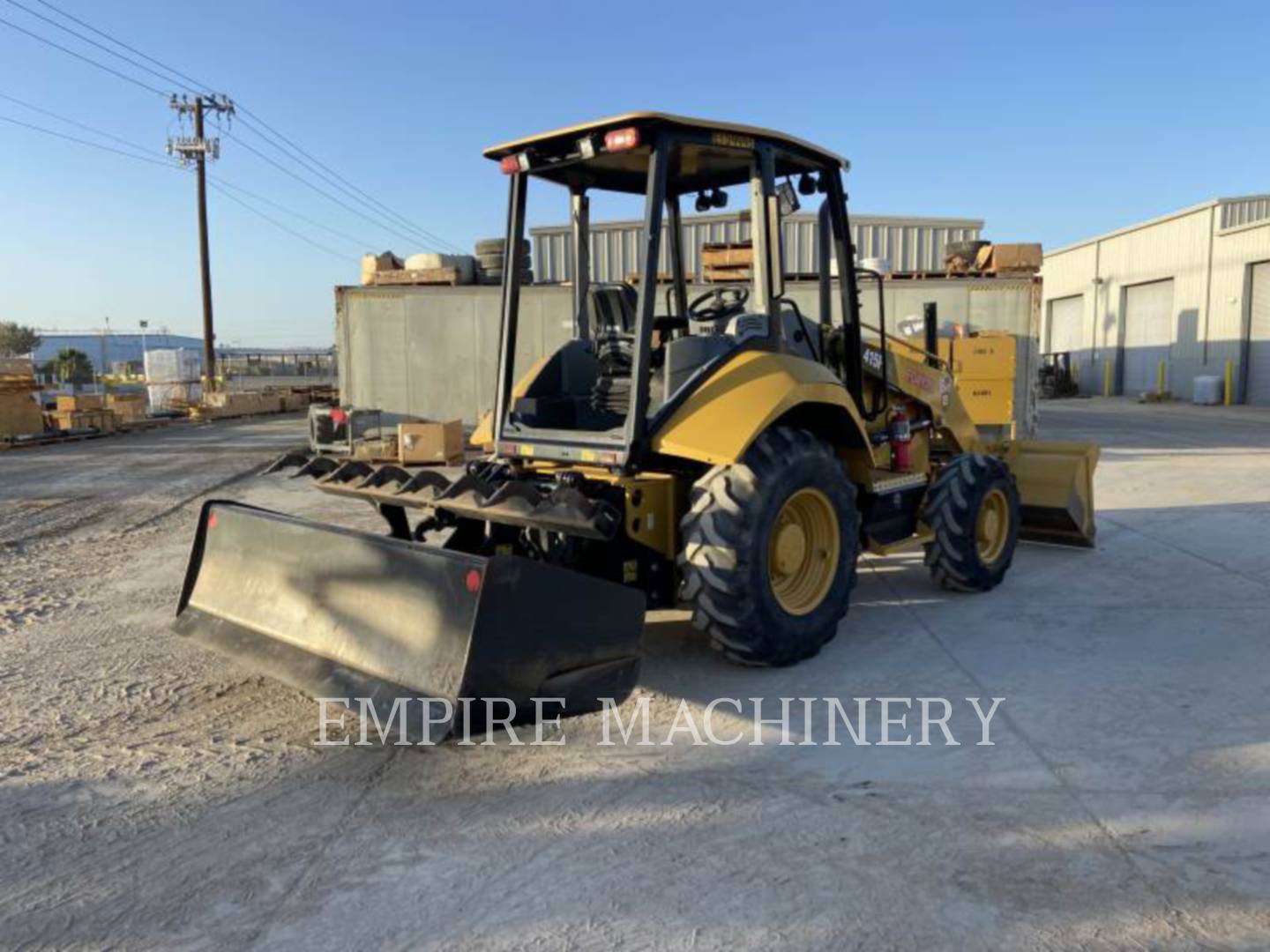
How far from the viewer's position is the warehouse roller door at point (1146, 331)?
34125 millimetres

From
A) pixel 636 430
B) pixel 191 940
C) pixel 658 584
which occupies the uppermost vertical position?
pixel 636 430

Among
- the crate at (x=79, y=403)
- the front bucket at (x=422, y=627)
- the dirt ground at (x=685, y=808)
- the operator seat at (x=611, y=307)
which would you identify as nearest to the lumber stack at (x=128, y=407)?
the crate at (x=79, y=403)

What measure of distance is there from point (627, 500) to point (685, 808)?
1585 millimetres

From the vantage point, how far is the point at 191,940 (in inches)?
99.1

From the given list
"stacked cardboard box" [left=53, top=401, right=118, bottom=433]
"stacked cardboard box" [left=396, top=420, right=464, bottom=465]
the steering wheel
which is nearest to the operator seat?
the steering wheel

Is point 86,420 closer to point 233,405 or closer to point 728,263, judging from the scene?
point 233,405

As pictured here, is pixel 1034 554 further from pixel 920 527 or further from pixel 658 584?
pixel 658 584

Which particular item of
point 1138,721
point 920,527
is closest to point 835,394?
point 920,527

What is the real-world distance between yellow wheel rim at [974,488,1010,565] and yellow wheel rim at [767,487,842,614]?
183 cm

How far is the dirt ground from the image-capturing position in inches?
102

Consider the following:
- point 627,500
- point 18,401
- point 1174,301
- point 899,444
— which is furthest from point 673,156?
point 1174,301

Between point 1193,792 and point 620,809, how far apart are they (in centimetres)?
209

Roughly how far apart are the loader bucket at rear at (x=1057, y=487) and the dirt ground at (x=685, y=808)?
1682mm

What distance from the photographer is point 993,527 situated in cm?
634
